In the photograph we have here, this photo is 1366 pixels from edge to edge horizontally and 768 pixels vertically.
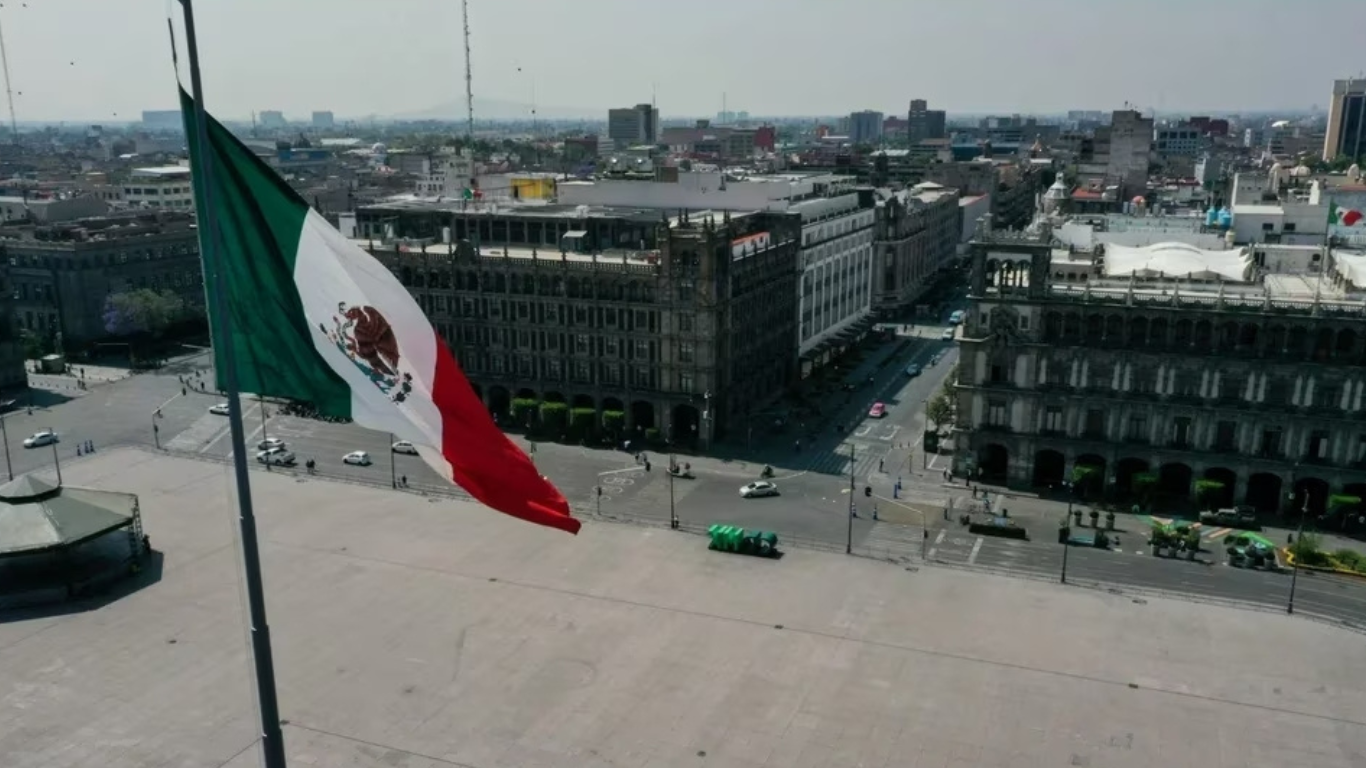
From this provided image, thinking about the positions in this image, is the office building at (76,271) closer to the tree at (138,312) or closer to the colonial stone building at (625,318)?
the tree at (138,312)

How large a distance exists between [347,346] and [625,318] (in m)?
89.3

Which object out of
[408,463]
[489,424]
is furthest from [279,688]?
[408,463]

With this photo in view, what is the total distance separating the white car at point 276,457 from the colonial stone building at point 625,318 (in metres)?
24.3

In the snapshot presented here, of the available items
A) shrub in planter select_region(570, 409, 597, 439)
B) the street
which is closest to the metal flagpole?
the street

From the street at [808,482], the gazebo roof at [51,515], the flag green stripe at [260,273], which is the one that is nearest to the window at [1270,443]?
the street at [808,482]

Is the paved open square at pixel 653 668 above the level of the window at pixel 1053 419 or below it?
below

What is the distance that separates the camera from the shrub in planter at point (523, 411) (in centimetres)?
11850

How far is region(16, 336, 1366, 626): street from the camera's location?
263 feet

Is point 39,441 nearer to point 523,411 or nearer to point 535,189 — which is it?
point 523,411

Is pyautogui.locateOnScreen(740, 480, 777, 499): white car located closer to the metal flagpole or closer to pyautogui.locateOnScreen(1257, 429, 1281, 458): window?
pyautogui.locateOnScreen(1257, 429, 1281, 458): window

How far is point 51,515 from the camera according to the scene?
7256 centimetres

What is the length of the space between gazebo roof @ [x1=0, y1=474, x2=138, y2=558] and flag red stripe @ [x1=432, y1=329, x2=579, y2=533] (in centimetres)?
5707

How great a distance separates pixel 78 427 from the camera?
391 ft

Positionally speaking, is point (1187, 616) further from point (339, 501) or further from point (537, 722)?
point (339, 501)
